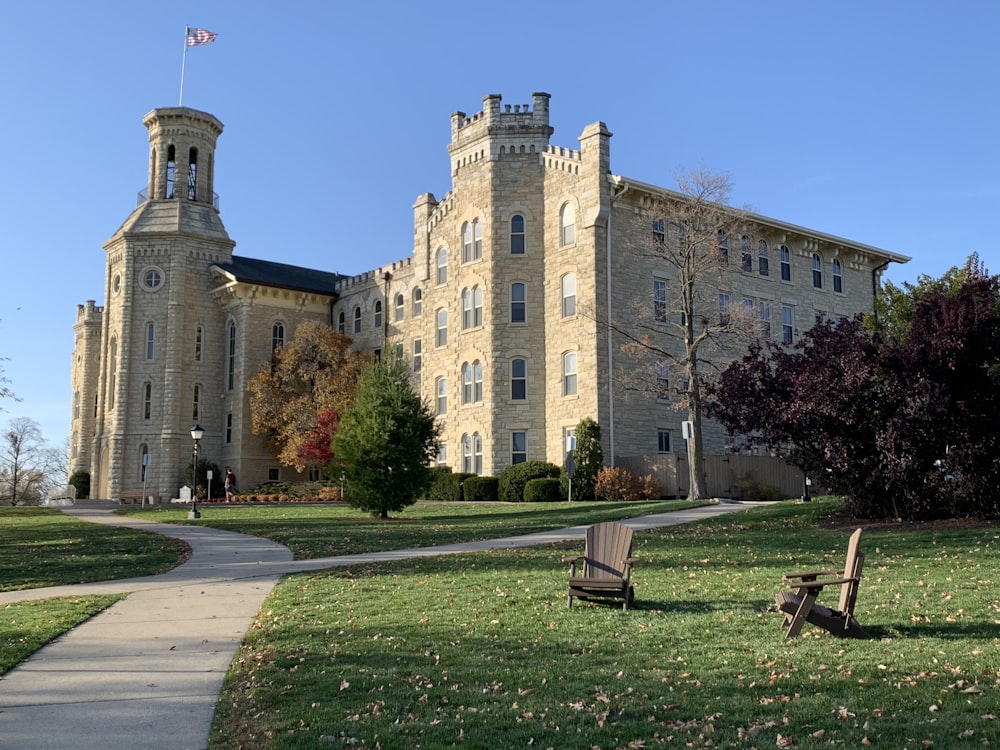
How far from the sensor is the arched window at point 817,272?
145ft

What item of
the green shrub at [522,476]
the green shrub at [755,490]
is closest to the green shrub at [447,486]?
the green shrub at [522,476]

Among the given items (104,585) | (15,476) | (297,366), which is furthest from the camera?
(15,476)

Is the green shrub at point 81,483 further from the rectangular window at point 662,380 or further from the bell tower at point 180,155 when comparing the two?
the rectangular window at point 662,380

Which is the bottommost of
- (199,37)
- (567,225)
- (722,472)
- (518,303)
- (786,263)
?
(722,472)

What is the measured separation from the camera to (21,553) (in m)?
19.0

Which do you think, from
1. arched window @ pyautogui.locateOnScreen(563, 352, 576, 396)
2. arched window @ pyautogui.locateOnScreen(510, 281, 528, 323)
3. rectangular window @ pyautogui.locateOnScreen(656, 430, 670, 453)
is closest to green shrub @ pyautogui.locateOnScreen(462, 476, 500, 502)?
arched window @ pyautogui.locateOnScreen(563, 352, 576, 396)

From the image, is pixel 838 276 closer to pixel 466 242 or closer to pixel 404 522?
pixel 466 242

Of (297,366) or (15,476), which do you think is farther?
(15,476)

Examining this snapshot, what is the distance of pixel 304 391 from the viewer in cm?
4916

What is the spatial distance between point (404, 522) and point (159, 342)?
29.4m

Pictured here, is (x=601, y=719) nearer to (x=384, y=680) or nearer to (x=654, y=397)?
(x=384, y=680)

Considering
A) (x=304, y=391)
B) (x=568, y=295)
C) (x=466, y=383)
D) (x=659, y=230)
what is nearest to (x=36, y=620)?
(x=568, y=295)

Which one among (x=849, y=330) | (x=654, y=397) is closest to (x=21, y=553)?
(x=849, y=330)

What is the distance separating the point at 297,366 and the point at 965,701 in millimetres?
44039
